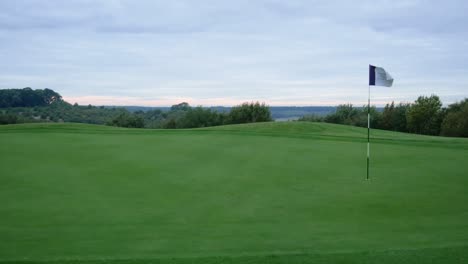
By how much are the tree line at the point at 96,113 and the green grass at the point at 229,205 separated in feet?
144

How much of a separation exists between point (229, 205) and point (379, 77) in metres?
5.63

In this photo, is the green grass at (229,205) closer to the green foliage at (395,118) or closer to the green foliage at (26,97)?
the green foliage at (395,118)

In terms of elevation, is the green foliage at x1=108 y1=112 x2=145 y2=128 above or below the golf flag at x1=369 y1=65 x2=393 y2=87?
below

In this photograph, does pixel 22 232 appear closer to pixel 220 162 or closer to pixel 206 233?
pixel 206 233

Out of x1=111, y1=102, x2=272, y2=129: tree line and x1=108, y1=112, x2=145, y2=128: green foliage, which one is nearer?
x1=111, y1=102, x2=272, y2=129: tree line

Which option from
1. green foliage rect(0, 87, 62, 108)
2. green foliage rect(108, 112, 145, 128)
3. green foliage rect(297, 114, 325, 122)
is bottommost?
green foliage rect(108, 112, 145, 128)

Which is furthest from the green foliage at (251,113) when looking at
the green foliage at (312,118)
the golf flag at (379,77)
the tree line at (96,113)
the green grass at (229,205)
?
the golf flag at (379,77)

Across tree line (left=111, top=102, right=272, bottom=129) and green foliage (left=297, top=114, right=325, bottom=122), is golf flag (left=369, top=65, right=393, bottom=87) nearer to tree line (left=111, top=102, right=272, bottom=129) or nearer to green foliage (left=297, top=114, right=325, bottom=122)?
tree line (left=111, top=102, right=272, bottom=129)

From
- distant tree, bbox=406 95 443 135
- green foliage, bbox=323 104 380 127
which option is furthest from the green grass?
green foliage, bbox=323 104 380 127

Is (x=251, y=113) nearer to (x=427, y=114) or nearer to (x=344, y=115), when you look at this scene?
(x=344, y=115)

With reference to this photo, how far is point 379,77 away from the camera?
34.2 ft

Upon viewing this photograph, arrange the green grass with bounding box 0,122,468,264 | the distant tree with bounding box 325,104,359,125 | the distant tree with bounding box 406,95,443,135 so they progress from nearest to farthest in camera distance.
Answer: the green grass with bounding box 0,122,468,264
the distant tree with bounding box 406,95,443,135
the distant tree with bounding box 325,104,359,125

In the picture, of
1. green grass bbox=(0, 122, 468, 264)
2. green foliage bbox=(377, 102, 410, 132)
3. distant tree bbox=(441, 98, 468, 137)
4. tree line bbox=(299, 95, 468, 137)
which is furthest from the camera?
green foliage bbox=(377, 102, 410, 132)

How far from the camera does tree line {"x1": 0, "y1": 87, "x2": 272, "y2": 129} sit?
56844 mm
